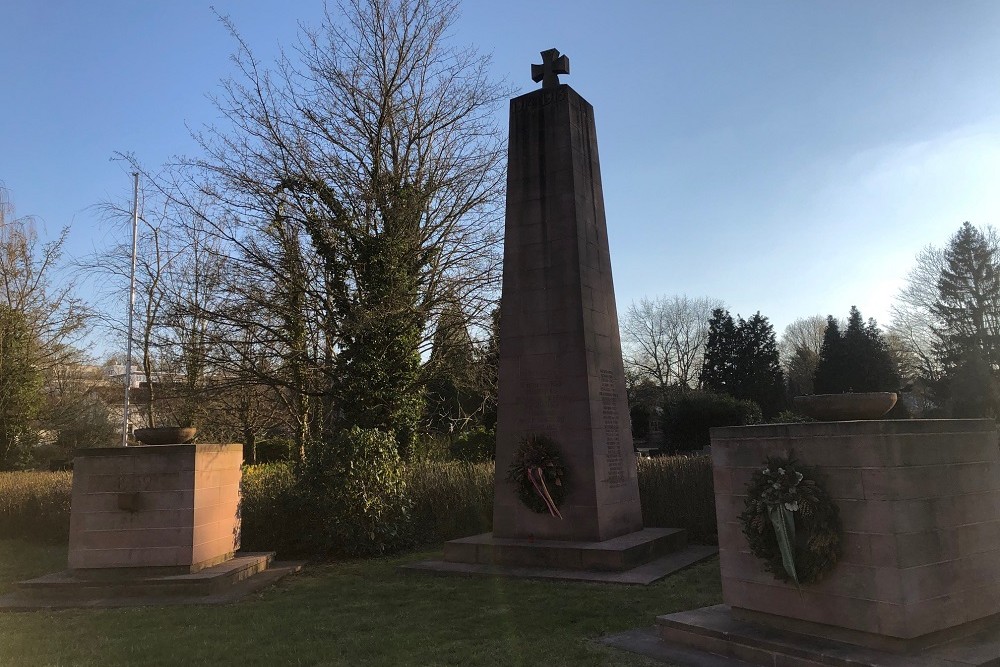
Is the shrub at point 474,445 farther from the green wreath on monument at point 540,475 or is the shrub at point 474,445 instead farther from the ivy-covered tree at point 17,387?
the ivy-covered tree at point 17,387

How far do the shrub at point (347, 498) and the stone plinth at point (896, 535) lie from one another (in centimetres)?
732

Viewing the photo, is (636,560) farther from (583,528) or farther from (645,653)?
(645,653)

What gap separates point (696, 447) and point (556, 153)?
19994mm

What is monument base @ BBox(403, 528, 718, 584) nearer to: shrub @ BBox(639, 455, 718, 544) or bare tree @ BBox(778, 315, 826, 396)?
shrub @ BBox(639, 455, 718, 544)

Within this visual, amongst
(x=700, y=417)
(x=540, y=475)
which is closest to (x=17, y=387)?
(x=540, y=475)

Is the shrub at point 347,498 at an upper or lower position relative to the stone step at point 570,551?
upper

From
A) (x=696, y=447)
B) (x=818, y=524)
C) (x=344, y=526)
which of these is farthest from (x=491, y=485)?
(x=696, y=447)

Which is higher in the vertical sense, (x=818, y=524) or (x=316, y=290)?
(x=316, y=290)

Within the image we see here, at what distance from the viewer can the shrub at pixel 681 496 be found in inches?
476

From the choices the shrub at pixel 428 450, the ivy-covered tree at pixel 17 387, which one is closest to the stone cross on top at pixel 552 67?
the shrub at pixel 428 450

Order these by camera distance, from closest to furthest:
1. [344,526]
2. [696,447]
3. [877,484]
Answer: [877,484]
[344,526]
[696,447]

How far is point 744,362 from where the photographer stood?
4494cm

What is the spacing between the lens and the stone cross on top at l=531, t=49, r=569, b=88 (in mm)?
11367

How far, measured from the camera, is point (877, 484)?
4.75 m
